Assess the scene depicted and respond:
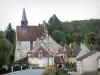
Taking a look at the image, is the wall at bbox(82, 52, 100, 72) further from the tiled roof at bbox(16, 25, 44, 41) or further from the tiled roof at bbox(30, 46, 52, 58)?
the tiled roof at bbox(16, 25, 44, 41)

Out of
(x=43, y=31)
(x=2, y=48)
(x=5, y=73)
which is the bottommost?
(x=5, y=73)

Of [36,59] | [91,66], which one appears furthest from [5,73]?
[36,59]

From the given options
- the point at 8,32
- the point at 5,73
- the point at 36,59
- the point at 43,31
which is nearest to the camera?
the point at 5,73

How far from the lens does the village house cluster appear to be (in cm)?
4141

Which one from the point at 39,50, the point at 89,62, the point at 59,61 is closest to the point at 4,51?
the point at 89,62

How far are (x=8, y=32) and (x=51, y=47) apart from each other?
1352 cm

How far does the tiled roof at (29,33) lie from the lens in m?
49.5

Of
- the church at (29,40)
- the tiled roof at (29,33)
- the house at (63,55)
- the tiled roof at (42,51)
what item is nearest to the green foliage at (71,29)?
the church at (29,40)

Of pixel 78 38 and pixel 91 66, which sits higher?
pixel 78 38

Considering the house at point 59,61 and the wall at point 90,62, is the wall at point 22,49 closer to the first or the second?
the house at point 59,61

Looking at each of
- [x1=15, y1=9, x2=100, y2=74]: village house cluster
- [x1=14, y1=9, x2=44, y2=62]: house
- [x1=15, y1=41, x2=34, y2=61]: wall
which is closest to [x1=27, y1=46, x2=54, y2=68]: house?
[x1=15, y1=9, x2=100, y2=74]: village house cluster

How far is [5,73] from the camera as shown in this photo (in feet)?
81.0

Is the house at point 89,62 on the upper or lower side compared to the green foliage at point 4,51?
lower

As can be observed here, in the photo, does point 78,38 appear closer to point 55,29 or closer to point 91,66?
point 55,29
